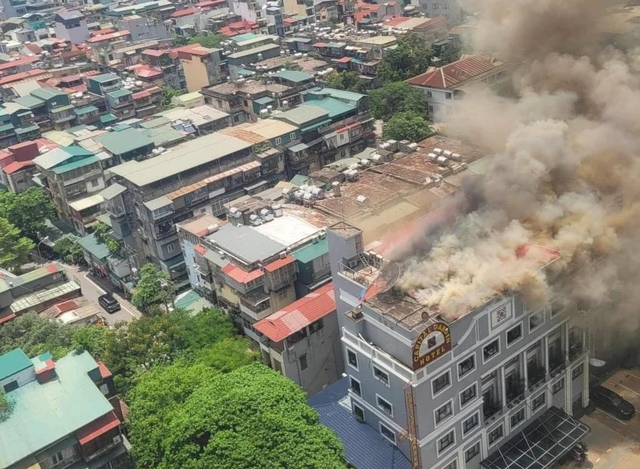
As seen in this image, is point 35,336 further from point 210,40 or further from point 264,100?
point 210,40

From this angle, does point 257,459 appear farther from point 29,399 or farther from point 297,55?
point 297,55

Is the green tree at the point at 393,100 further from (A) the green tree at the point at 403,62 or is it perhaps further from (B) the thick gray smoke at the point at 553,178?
(B) the thick gray smoke at the point at 553,178

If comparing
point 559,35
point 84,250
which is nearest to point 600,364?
point 559,35

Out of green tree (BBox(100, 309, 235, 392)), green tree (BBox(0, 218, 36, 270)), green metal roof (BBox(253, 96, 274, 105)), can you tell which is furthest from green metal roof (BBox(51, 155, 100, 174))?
green tree (BBox(100, 309, 235, 392))

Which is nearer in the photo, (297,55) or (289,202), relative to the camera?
(289,202)

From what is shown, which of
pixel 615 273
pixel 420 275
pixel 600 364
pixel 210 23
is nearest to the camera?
pixel 420 275

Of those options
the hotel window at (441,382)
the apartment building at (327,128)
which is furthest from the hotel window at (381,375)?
the apartment building at (327,128)
